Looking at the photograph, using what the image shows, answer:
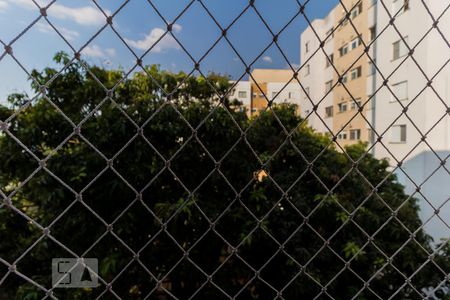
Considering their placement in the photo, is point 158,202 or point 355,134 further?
point 355,134

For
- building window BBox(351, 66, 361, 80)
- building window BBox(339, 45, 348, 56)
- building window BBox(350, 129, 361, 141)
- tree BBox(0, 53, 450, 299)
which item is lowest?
tree BBox(0, 53, 450, 299)

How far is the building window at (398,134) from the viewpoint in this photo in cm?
580

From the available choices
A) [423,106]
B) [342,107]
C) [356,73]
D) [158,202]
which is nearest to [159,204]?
[158,202]

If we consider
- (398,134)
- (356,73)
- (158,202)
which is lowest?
(158,202)

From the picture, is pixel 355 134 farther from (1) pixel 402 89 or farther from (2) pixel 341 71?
(1) pixel 402 89

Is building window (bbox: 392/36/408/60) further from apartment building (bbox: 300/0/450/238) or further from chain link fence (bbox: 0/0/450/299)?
chain link fence (bbox: 0/0/450/299)

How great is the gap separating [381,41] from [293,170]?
484cm

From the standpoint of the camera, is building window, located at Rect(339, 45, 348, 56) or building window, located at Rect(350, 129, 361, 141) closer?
building window, located at Rect(350, 129, 361, 141)

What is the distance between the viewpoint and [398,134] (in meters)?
5.93

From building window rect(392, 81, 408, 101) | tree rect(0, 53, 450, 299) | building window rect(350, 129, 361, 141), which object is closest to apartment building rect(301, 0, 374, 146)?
building window rect(350, 129, 361, 141)

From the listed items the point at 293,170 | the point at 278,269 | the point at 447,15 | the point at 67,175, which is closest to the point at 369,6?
the point at 447,15

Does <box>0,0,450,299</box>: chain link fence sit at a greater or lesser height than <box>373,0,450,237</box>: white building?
lesser

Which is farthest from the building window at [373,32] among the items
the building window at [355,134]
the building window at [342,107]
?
the building window at [355,134]

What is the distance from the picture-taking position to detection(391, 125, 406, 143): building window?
19.0 ft
